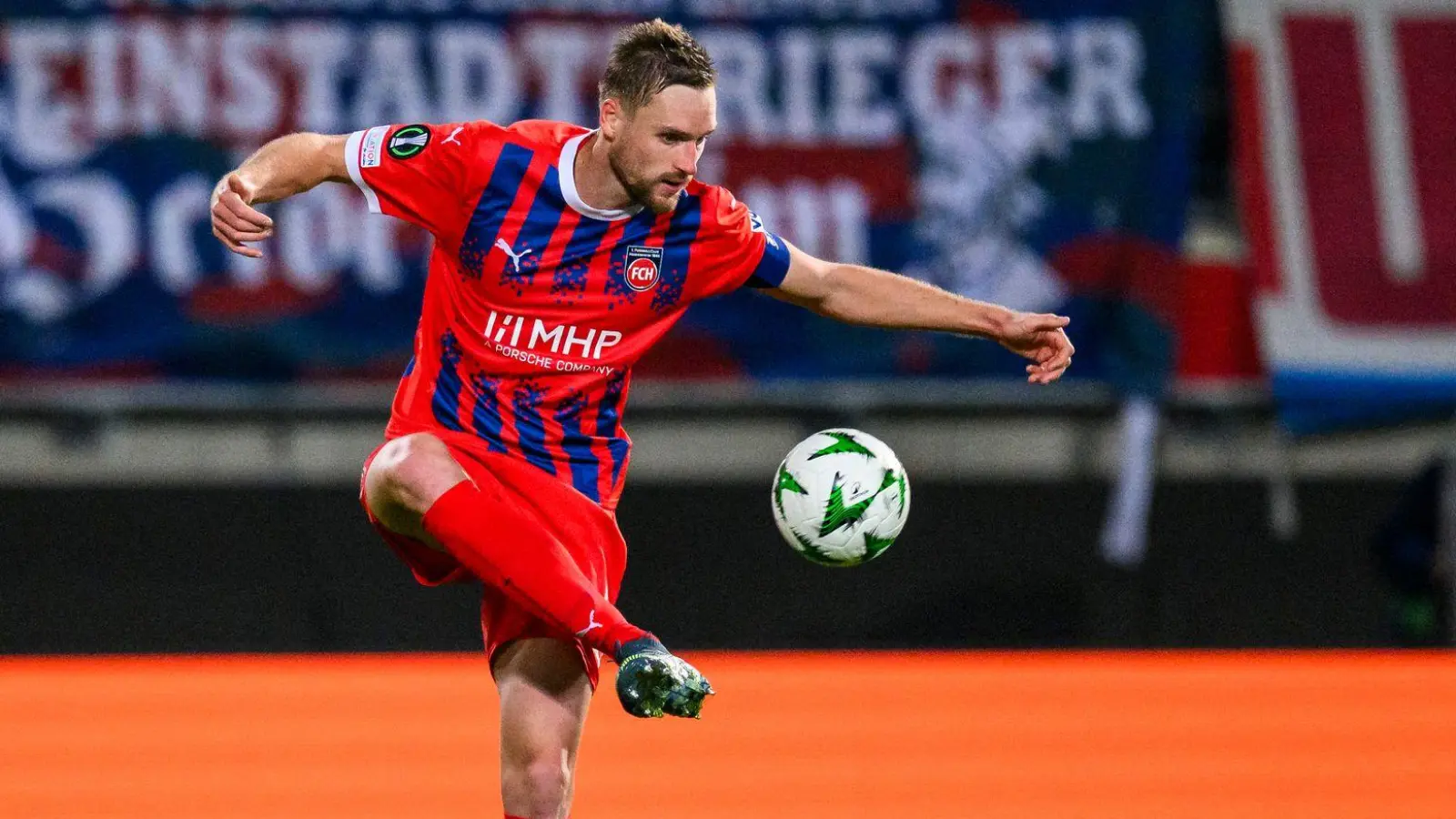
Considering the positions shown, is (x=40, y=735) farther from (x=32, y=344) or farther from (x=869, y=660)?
(x=869, y=660)

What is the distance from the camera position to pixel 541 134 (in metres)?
2.93

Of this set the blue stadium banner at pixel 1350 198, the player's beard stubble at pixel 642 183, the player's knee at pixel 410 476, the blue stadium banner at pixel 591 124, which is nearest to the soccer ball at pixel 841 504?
the player's beard stubble at pixel 642 183

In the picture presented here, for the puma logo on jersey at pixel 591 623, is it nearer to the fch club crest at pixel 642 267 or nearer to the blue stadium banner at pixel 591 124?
the fch club crest at pixel 642 267

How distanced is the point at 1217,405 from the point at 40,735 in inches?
165

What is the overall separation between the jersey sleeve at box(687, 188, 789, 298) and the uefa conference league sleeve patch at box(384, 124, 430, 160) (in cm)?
49

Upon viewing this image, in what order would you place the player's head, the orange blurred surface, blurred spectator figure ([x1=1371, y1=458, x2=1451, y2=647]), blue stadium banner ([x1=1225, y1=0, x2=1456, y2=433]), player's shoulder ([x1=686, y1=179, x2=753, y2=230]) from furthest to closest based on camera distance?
blue stadium banner ([x1=1225, y1=0, x2=1456, y2=433])
blurred spectator figure ([x1=1371, y1=458, x2=1451, y2=647])
the orange blurred surface
player's shoulder ([x1=686, y1=179, x2=753, y2=230])
the player's head

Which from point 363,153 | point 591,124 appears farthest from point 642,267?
point 591,124

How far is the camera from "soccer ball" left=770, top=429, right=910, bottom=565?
2869 millimetres

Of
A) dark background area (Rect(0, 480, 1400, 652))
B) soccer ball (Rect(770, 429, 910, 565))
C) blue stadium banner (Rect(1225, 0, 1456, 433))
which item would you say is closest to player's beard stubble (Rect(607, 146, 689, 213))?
soccer ball (Rect(770, 429, 910, 565))

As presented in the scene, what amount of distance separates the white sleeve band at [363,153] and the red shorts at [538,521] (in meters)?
0.44

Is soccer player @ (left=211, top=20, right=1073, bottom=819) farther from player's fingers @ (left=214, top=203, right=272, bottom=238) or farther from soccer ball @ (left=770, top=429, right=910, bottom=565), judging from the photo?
soccer ball @ (left=770, top=429, right=910, bottom=565)

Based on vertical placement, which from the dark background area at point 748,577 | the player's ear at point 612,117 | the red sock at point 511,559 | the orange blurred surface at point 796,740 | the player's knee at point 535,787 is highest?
the player's ear at point 612,117

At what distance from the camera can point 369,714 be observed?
14.7ft

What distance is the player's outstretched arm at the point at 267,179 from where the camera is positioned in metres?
2.65
